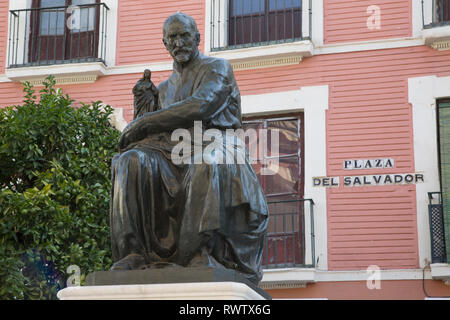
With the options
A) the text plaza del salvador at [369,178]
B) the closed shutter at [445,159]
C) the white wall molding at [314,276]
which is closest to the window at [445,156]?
the closed shutter at [445,159]

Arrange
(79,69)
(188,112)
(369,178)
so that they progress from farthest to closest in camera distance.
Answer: (79,69) < (369,178) < (188,112)

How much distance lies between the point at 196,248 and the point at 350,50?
335 inches

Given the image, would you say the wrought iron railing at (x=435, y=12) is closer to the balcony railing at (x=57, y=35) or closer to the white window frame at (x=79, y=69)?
the white window frame at (x=79, y=69)

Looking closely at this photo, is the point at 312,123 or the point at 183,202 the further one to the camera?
the point at 312,123

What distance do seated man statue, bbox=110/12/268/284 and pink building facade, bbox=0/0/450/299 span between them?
22.8 feet

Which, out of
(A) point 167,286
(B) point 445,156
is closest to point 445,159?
(B) point 445,156

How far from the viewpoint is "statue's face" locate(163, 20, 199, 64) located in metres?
5.34

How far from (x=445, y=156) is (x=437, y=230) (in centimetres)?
101

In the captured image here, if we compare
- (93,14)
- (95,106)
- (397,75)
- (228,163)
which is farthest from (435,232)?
(228,163)

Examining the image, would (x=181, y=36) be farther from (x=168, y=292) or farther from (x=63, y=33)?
(x=63, y=33)

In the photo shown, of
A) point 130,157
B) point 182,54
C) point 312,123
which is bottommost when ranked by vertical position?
point 130,157

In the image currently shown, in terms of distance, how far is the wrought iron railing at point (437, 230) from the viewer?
1152 cm

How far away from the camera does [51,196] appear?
9.55 metres

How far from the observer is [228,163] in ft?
16.2
